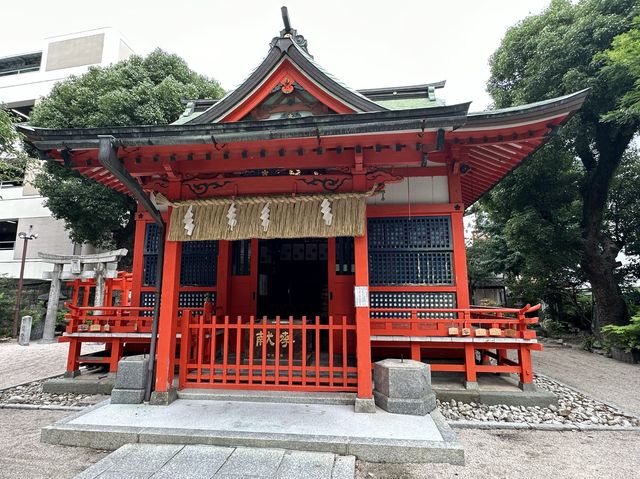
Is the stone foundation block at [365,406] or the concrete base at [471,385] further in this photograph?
the concrete base at [471,385]

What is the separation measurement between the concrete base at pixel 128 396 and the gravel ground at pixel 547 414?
193 inches

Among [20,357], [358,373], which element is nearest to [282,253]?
[358,373]

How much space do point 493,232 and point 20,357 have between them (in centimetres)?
2377

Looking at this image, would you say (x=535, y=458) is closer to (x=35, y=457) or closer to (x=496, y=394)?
(x=496, y=394)

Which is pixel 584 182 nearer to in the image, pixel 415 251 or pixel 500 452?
pixel 415 251

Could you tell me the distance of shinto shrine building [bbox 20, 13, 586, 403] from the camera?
16.6 feet

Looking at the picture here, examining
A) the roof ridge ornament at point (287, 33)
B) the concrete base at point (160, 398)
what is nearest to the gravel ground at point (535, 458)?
the concrete base at point (160, 398)

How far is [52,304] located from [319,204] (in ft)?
56.5

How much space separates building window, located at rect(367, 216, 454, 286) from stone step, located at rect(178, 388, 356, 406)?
7.83 ft

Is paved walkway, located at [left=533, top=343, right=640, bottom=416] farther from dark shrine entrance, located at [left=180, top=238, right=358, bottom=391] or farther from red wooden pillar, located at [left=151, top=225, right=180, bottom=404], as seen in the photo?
red wooden pillar, located at [left=151, top=225, right=180, bottom=404]

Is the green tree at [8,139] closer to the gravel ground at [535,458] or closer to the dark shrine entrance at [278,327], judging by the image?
the dark shrine entrance at [278,327]

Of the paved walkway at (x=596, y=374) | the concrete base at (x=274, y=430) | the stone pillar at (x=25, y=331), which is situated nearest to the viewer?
the concrete base at (x=274, y=430)

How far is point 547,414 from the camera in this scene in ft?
18.7

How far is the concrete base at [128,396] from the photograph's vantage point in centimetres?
533
